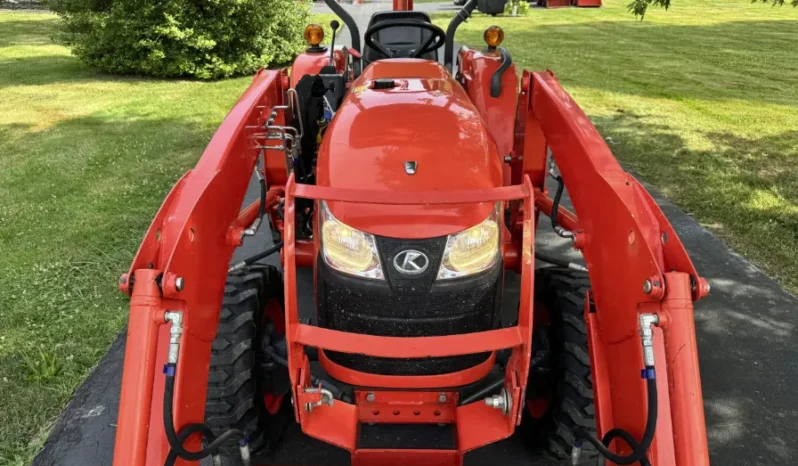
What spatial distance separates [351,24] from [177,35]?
6.67 metres

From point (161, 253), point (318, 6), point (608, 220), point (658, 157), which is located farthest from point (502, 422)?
point (318, 6)

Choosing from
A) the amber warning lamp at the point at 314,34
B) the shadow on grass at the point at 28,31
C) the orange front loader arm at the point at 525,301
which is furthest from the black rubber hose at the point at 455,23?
the shadow on grass at the point at 28,31

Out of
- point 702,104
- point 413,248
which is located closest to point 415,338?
point 413,248

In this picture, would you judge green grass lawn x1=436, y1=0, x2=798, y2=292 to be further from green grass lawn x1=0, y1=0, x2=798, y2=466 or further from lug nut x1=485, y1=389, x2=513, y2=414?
lug nut x1=485, y1=389, x2=513, y2=414

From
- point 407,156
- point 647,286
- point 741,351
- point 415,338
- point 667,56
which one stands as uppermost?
point 667,56

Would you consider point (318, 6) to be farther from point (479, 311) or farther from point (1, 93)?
point (479, 311)

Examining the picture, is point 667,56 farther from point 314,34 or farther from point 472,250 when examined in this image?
point 472,250

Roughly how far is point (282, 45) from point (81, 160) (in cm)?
542

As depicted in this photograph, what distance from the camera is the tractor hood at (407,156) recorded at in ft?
6.45

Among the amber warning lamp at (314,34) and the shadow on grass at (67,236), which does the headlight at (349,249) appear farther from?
the amber warning lamp at (314,34)

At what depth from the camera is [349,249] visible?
201 cm

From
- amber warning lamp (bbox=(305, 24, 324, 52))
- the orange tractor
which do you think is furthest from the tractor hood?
amber warning lamp (bbox=(305, 24, 324, 52))

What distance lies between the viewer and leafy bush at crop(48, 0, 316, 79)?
9.66 m

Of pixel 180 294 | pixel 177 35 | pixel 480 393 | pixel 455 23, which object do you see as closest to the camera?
pixel 180 294
